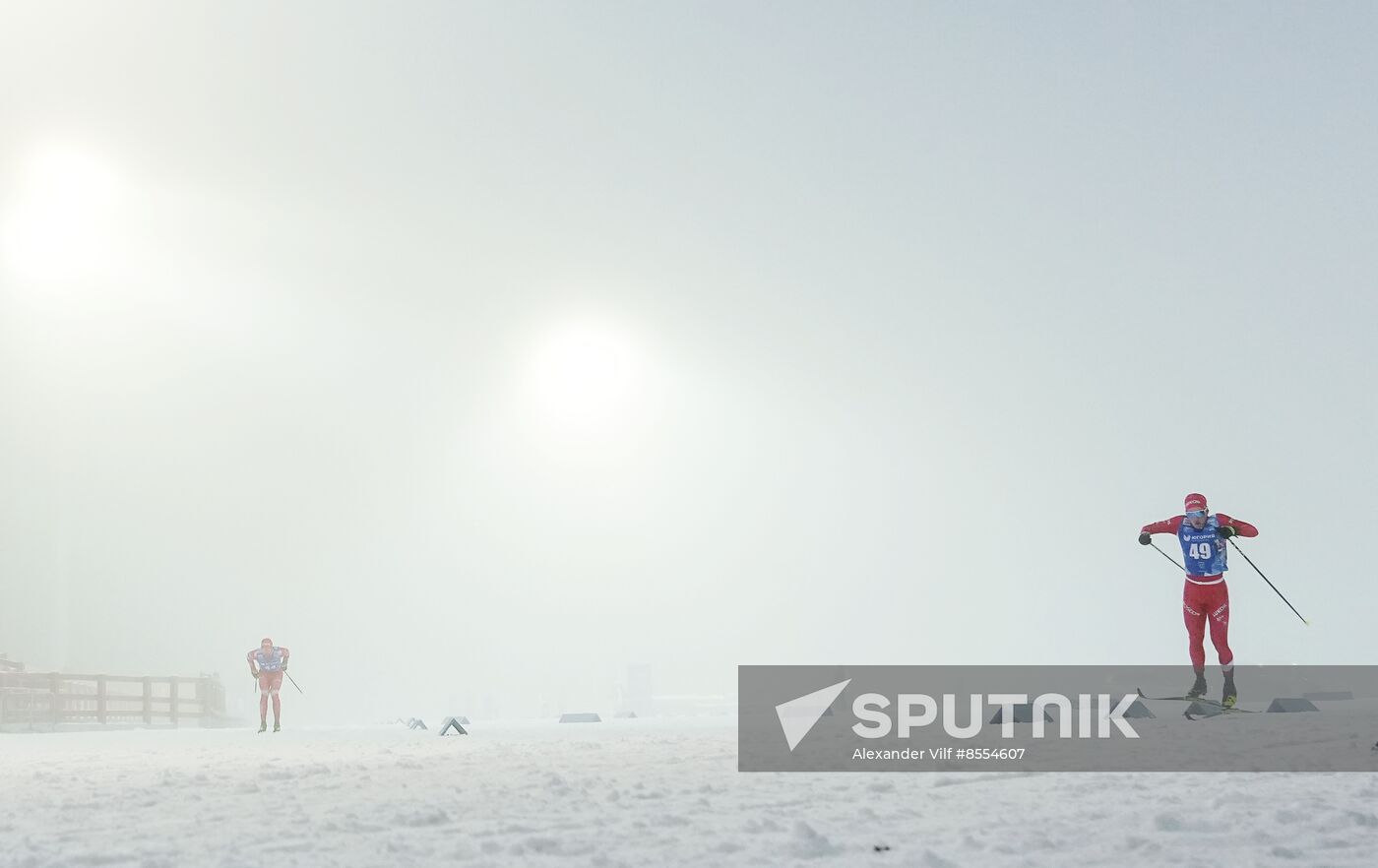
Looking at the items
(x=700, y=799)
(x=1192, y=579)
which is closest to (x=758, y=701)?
(x=1192, y=579)

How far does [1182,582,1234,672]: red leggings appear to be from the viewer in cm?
1277

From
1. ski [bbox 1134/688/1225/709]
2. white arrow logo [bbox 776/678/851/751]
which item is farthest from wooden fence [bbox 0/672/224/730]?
ski [bbox 1134/688/1225/709]

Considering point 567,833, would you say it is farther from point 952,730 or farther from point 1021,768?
point 952,730

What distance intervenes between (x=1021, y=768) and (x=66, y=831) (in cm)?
572

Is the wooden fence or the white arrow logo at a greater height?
the white arrow logo

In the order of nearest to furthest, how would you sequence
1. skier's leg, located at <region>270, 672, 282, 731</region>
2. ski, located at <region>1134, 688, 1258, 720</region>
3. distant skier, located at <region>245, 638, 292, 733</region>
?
ski, located at <region>1134, 688, 1258, 720</region>
skier's leg, located at <region>270, 672, 282, 731</region>
distant skier, located at <region>245, 638, 292, 733</region>

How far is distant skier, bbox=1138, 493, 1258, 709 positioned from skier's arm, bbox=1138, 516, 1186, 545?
0.02 meters

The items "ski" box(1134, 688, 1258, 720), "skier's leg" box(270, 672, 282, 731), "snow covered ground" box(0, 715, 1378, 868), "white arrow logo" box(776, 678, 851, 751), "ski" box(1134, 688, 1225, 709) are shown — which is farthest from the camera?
"skier's leg" box(270, 672, 282, 731)

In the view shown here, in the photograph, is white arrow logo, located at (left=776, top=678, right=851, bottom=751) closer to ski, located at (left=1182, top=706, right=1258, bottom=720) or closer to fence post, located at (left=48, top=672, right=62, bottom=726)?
ski, located at (left=1182, top=706, right=1258, bottom=720)

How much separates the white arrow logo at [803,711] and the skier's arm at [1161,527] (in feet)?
13.0

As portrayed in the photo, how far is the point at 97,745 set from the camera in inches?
559

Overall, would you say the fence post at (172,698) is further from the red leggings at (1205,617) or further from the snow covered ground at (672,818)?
the red leggings at (1205,617)

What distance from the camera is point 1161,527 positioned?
13.2 metres

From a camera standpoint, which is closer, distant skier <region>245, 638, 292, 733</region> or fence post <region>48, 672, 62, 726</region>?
distant skier <region>245, 638, 292, 733</region>
